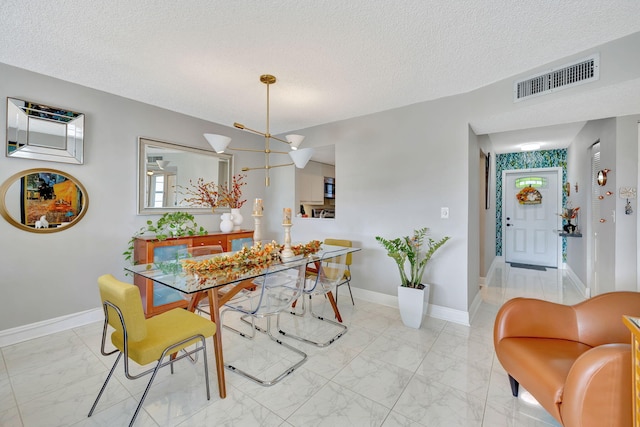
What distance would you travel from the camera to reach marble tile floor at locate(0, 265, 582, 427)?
1.56 meters

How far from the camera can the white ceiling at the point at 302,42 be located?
167 cm

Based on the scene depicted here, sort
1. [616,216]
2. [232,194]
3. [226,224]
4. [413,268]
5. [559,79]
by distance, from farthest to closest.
→ 1. [232,194]
2. [226,224]
3. [413,268]
4. [616,216]
5. [559,79]

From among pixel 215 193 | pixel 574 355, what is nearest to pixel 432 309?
pixel 574 355

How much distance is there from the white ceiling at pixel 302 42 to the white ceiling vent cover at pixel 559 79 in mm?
105

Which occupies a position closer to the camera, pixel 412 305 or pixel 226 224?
pixel 412 305

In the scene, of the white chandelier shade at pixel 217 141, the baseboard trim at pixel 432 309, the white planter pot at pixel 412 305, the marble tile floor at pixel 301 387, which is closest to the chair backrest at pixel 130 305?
the marble tile floor at pixel 301 387

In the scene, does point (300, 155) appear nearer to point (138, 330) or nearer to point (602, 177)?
point (138, 330)

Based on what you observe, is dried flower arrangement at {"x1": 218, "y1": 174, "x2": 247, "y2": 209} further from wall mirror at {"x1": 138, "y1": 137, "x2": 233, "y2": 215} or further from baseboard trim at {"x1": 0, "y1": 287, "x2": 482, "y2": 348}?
baseboard trim at {"x1": 0, "y1": 287, "x2": 482, "y2": 348}

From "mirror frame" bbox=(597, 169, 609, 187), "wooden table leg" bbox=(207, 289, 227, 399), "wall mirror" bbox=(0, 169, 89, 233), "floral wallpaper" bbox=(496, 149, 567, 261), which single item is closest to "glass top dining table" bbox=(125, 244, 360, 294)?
"wooden table leg" bbox=(207, 289, 227, 399)

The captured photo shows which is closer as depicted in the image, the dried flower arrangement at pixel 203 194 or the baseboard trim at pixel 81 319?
the baseboard trim at pixel 81 319

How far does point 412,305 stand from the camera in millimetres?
2723

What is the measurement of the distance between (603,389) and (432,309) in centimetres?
198

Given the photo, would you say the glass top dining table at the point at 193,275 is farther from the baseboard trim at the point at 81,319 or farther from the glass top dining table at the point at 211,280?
the baseboard trim at the point at 81,319

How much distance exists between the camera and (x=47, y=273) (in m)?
2.57
